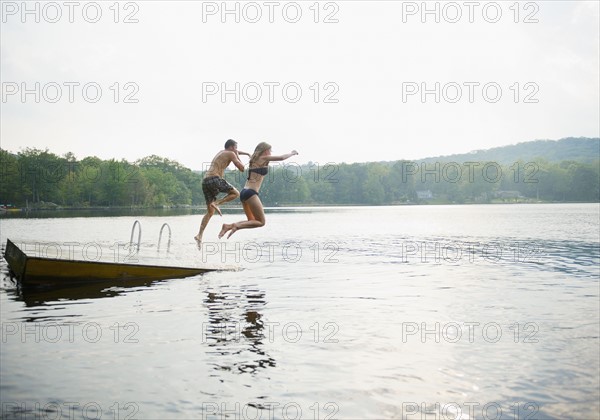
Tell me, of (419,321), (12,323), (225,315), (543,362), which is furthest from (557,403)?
(12,323)

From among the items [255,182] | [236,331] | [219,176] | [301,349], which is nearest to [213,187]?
[219,176]

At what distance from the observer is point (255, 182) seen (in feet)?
45.8

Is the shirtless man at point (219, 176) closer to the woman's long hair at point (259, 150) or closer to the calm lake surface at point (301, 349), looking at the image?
the woman's long hair at point (259, 150)

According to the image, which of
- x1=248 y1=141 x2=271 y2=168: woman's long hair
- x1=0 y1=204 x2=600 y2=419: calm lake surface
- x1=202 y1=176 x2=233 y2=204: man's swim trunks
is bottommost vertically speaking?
x1=0 y1=204 x2=600 y2=419: calm lake surface

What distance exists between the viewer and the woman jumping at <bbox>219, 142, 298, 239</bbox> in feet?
43.9

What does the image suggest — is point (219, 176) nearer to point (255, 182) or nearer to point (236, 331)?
point (255, 182)

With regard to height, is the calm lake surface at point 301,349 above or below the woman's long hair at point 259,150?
below

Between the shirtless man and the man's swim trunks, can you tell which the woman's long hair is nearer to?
the shirtless man

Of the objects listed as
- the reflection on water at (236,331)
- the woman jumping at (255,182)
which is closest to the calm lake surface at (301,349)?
the reflection on water at (236,331)

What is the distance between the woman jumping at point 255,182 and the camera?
13391mm

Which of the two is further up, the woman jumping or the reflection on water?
the woman jumping

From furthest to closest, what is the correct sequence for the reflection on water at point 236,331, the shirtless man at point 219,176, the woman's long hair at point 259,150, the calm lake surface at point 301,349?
1. the shirtless man at point 219,176
2. the woman's long hair at point 259,150
3. the reflection on water at point 236,331
4. the calm lake surface at point 301,349

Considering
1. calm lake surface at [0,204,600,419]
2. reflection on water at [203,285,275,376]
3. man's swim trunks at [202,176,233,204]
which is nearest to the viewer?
calm lake surface at [0,204,600,419]

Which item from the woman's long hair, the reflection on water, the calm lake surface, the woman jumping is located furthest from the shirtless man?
the calm lake surface
